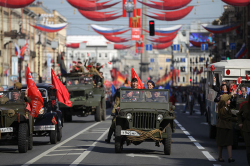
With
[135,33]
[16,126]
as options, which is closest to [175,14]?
[135,33]

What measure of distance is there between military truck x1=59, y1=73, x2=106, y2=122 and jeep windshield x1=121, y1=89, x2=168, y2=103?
14671 mm

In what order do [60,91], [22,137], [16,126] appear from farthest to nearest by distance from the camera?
[60,91] → [16,126] → [22,137]

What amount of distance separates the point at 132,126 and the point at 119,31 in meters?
35.4

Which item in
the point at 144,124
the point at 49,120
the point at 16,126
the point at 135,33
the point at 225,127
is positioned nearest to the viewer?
the point at 225,127

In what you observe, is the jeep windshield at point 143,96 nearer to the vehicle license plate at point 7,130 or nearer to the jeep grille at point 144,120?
the jeep grille at point 144,120

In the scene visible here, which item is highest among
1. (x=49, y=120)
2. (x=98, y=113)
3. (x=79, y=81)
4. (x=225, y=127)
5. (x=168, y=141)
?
(x=79, y=81)

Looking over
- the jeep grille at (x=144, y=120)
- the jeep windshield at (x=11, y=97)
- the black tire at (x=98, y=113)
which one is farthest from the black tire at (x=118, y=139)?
the black tire at (x=98, y=113)

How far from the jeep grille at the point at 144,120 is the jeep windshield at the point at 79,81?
1737 centimetres

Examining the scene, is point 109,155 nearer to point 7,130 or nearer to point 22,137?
point 22,137

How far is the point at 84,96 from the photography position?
97.5 ft

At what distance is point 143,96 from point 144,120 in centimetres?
109

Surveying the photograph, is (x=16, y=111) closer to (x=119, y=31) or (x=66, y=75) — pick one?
(x=66, y=75)

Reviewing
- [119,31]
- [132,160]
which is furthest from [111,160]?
[119,31]

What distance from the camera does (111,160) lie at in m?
12.1
